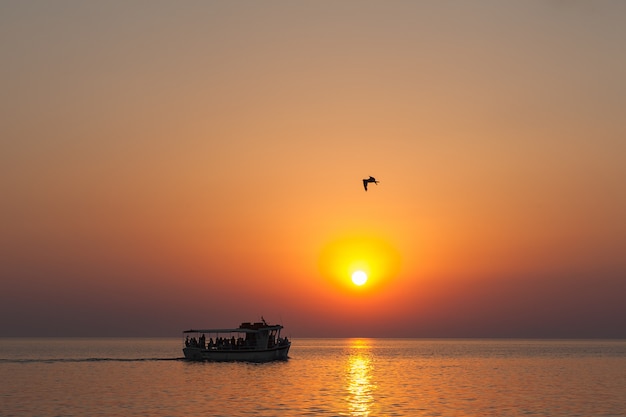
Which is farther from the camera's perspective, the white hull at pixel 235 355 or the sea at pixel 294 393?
the white hull at pixel 235 355

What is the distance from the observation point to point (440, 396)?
248 feet

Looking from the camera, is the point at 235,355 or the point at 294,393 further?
the point at 235,355

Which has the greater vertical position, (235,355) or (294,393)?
(235,355)

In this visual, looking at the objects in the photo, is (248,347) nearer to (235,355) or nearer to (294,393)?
(235,355)

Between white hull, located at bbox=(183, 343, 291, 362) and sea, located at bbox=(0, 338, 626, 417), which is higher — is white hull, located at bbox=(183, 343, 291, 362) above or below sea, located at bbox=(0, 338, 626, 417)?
above

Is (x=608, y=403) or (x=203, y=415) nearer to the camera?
(x=203, y=415)

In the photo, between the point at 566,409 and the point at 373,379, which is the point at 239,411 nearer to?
the point at 566,409

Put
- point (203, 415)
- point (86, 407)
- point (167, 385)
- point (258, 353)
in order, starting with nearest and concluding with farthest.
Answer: point (203, 415), point (86, 407), point (167, 385), point (258, 353)

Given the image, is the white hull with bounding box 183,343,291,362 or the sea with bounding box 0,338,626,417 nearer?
the sea with bounding box 0,338,626,417

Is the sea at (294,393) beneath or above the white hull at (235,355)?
beneath

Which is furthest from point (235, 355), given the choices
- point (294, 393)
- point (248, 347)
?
point (294, 393)

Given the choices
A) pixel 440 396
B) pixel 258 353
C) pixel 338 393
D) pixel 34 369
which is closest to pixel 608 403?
pixel 440 396

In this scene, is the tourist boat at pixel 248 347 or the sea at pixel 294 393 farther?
the tourist boat at pixel 248 347

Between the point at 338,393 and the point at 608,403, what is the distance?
2544 centimetres
